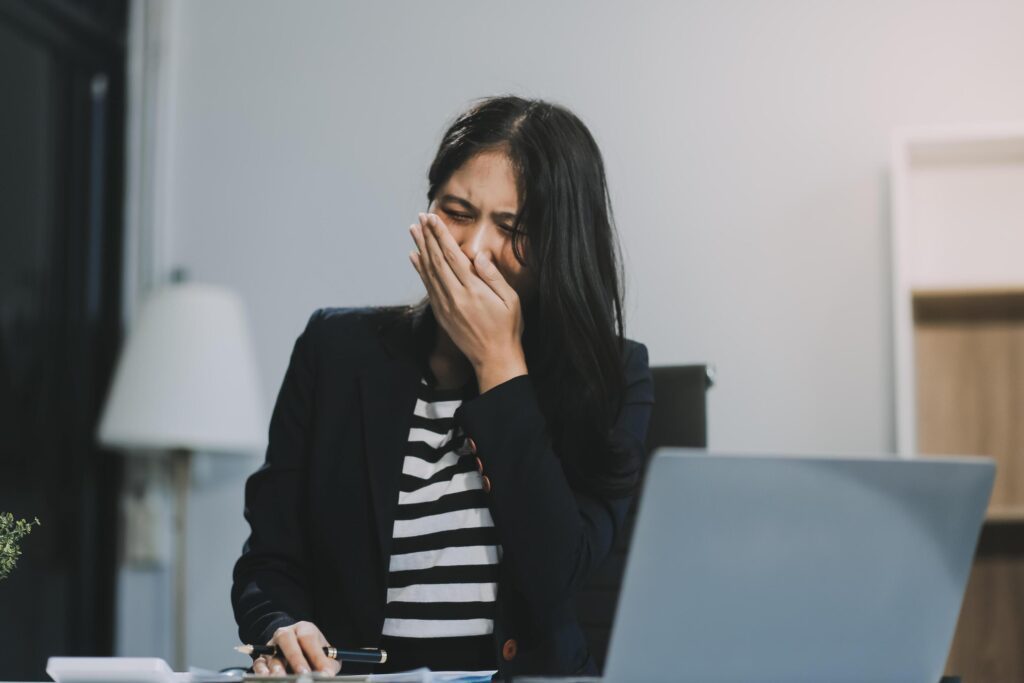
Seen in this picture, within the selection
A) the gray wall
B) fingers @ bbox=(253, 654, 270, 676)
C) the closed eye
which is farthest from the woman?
the gray wall

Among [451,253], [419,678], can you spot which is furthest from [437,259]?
[419,678]

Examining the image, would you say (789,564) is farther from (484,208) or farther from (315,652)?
(484,208)

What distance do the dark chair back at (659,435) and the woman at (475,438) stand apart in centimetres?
7

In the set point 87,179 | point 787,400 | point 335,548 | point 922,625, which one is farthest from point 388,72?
point 922,625

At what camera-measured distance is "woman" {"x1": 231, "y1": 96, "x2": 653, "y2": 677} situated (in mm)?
1155

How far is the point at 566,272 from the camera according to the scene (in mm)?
1290

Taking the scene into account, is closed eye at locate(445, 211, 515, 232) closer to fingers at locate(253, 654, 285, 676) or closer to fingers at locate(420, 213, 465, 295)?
fingers at locate(420, 213, 465, 295)

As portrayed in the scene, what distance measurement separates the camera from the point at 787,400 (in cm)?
230

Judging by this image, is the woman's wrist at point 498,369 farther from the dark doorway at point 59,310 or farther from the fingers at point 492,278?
Answer: the dark doorway at point 59,310

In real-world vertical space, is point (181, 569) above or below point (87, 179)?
below

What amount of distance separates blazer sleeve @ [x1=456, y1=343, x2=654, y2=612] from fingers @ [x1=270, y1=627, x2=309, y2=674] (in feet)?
0.84

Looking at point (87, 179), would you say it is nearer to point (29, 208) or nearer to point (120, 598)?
point (29, 208)

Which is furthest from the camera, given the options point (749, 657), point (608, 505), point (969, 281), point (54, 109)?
point (54, 109)

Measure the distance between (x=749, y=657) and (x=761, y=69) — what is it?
192cm
